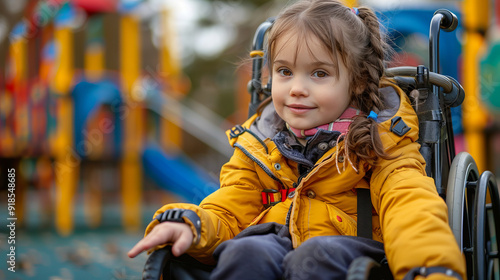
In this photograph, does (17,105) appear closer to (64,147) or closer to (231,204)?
(64,147)

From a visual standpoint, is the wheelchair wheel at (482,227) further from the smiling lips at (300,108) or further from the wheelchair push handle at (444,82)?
the smiling lips at (300,108)

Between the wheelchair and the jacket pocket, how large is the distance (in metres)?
0.16

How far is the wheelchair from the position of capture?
5.45 feet

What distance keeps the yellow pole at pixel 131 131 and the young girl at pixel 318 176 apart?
4.86 metres

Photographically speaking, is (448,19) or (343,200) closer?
(343,200)

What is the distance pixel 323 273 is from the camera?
57.9 inches

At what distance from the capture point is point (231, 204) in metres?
1.96

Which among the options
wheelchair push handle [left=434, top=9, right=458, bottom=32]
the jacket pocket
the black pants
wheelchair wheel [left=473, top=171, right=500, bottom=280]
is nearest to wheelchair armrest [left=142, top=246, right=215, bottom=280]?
the black pants

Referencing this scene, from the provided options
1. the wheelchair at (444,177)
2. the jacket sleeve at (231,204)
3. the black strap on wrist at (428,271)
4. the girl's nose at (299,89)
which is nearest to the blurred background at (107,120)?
the jacket sleeve at (231,204)

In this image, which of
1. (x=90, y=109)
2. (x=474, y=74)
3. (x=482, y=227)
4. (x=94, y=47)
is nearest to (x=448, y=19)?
(x=482, y=227)

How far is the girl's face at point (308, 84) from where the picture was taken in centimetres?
181

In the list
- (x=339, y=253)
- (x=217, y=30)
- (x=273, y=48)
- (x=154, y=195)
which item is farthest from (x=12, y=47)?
(x=339, y=253)

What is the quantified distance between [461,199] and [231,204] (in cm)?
77

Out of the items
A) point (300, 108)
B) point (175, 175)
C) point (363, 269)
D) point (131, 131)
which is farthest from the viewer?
point (131, 131)
